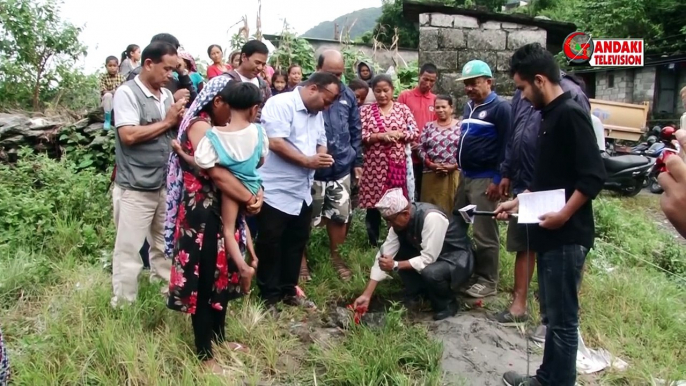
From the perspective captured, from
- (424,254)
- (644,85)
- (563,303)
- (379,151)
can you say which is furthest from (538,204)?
(644,85)

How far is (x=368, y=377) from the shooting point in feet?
10.0

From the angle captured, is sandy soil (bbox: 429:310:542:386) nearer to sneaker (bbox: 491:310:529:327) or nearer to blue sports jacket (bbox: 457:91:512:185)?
sneaker (bbox: 491:310:529:327)

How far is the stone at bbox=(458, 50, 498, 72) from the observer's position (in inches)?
250

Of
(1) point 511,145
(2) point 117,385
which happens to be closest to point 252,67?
(1) point 511,145

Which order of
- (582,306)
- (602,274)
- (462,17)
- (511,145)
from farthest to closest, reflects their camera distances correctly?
(462,17)
(602,274)
(582,306)
(511,145)

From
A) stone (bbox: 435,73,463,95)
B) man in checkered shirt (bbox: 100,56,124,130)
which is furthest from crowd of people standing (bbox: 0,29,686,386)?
man in checkered shirt (bbox: 100,56,124,130)

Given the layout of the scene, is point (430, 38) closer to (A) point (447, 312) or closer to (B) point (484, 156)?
(B) point (484, 156)

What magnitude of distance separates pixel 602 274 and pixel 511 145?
1.86 meters

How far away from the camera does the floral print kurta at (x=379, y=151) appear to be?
504cm

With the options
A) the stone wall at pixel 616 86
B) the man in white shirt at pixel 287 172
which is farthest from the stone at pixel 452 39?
the stone wall at pixel 616 86

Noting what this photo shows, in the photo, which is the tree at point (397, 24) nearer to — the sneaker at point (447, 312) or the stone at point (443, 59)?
the stone at point (443, 59)

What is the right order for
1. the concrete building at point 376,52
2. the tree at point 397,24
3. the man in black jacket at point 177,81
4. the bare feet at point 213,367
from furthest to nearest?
the tree at point 397,24
the concrete building at point 376,52
the man in black jacket at point 177,81
the bare feet at point 213,367

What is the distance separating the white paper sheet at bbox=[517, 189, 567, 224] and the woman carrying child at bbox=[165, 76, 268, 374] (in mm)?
1402

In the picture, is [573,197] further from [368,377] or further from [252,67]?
[252,67]
